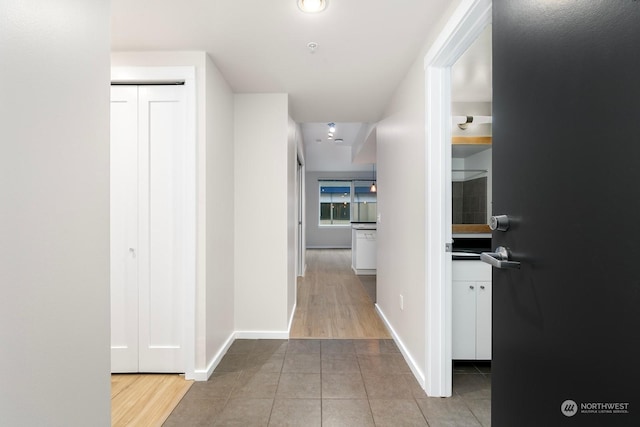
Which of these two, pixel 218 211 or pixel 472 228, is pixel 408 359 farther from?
pixel 218 211

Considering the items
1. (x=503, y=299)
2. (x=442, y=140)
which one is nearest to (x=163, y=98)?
(x=442, y=140)

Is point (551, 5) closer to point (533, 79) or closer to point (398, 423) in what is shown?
point (533, 79)

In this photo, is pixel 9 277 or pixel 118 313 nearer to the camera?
pixel 9 277

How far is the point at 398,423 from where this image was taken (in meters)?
1.72

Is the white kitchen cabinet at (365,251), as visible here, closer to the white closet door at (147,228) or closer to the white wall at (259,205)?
the white wall at (259,205)

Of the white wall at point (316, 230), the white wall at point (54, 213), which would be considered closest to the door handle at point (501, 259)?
the white wall at point (54, 213)

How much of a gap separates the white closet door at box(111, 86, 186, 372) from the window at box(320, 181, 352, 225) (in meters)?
8.72

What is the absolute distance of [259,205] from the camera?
2965 millimetres

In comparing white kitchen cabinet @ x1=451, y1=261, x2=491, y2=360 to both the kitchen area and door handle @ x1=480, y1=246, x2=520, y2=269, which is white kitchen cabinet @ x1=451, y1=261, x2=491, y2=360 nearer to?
the kitchen area

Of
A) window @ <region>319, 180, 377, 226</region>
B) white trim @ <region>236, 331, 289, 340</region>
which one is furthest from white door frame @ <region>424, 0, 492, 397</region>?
window @ <region>319, 180, 377, 226</region>

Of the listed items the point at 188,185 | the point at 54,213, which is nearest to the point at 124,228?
the point at 188,185

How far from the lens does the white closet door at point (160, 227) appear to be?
2221 mm

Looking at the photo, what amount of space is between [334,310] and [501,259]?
2.98 meters

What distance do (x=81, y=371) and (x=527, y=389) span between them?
1.38 meters
